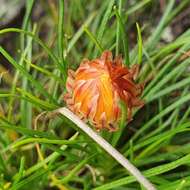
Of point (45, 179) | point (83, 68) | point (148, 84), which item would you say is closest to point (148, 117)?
point (148, 84)

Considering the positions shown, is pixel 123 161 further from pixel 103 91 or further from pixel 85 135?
pixel 85 135

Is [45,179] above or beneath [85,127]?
beneath

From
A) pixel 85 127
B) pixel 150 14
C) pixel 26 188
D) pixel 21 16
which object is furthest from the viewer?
pixel 21 16

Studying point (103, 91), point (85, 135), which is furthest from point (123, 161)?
point (85, 135)

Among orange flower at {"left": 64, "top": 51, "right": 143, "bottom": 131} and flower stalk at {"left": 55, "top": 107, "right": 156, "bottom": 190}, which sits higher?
orange flower at {"left": 64, "top": 51, "right": 143, "bottom": 131}

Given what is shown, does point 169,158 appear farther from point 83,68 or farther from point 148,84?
point 83,68

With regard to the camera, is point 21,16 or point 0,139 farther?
point 21,16

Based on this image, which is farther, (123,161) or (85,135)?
(85,135)

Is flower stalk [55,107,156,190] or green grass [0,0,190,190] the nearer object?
flower stalk [55,107,156,190]

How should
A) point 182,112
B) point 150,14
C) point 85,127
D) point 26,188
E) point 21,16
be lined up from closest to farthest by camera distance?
point 85,127 < point 26,188 < point 182,112 < point 150,14 < point 21,16
